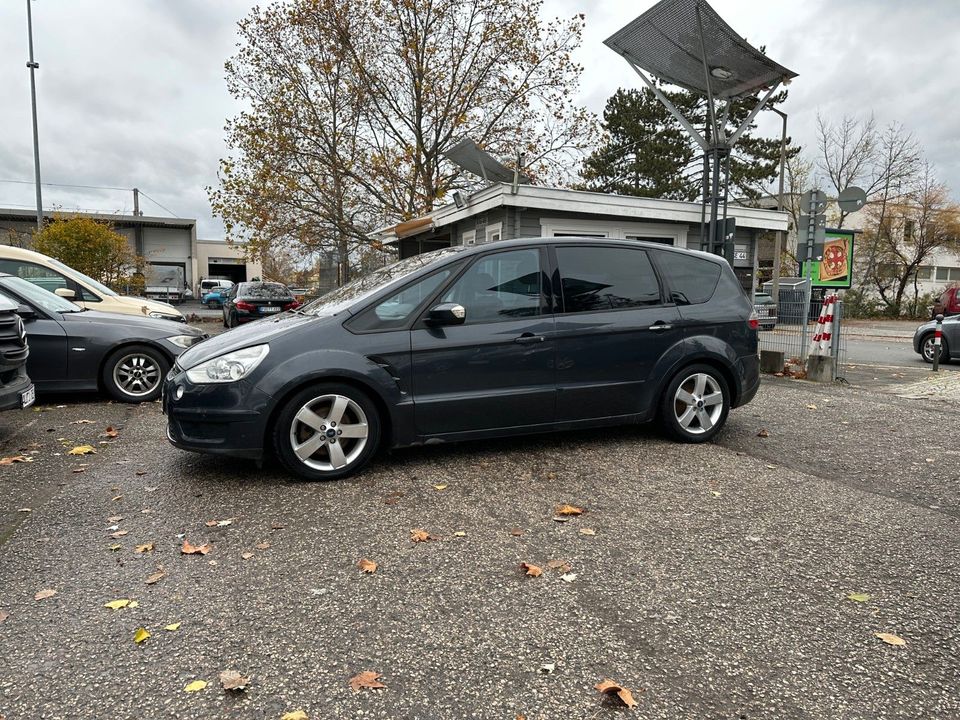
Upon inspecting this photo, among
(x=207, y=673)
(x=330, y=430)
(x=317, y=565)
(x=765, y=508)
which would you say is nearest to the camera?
(x=207, y=673)

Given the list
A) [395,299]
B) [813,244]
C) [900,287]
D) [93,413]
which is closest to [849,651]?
[395,299]

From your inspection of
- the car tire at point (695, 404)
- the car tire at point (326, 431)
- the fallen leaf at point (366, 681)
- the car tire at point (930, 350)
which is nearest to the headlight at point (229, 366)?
the car tire at point (326, 431)

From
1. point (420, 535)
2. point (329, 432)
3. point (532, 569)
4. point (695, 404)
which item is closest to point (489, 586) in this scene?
point (532, 569)

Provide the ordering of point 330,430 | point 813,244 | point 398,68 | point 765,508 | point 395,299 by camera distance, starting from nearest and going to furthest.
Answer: point 765,508, point 330,430, point 395,299, point 813,244, point 398,68

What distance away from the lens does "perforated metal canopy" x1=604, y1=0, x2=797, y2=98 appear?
38.4 ft

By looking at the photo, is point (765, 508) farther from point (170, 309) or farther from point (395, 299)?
point (170, 309)

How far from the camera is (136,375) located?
7.39m

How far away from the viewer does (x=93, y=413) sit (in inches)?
267

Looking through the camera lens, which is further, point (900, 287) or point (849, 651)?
point (900, 287)

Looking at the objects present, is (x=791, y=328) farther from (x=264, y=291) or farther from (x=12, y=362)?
(x=264, y=291)

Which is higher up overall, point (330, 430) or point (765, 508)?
point (330, 430)

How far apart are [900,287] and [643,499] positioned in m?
37.3

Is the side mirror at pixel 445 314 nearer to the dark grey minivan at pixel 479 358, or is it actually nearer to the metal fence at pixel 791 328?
the dark grey minivan at pixel 479 358

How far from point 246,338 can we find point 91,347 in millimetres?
3736
